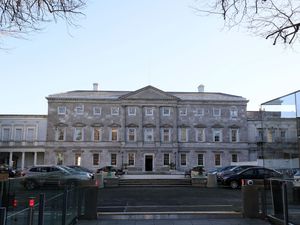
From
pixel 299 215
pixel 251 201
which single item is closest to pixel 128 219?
pixel 251 201

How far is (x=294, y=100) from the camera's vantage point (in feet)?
42.2

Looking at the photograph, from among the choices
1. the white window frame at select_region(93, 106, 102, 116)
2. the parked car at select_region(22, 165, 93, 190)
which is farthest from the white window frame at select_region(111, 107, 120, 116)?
the parked car at select_region(22, 165, 93, 190)

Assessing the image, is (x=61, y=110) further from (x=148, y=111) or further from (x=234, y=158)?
(x=234, y=158)

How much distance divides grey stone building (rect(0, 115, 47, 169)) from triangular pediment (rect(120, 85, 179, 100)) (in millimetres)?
16665

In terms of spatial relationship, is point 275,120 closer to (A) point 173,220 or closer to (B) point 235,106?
(A) point 173,220

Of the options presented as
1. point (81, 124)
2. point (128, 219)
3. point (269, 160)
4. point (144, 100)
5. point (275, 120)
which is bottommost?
point (128, 219)

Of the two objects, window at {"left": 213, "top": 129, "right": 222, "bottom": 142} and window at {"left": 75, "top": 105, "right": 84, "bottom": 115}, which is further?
window at {"left": 213, "top": 129, "right": 222, "bottom": 142}

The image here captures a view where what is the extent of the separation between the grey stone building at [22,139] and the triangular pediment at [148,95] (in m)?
16.7

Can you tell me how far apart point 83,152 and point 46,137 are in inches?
275

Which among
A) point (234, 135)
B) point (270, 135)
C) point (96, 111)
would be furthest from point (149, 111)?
point (270, 135)

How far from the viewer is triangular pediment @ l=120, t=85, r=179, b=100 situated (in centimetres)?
7006

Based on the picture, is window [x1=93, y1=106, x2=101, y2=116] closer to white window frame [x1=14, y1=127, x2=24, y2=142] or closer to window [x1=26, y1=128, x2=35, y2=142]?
window [x1=26, y1=128, x2=35, y2=142]

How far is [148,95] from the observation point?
70.4m

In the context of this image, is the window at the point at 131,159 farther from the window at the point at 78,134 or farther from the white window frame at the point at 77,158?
the window at the point at 78,134
